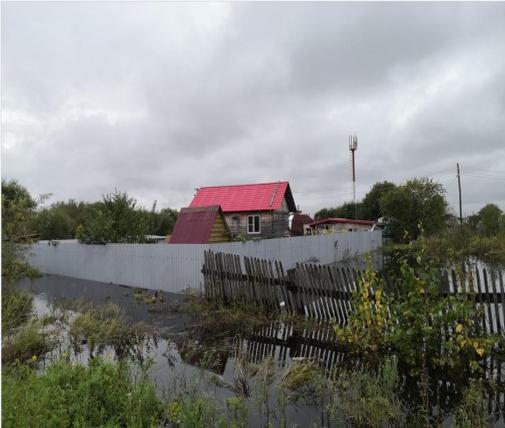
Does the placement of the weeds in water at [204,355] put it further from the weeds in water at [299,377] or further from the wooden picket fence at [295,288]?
the wooden picket fence at [295,288]

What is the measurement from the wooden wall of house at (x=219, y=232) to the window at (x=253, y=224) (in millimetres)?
11252

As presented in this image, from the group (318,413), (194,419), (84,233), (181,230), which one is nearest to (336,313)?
(318,413)

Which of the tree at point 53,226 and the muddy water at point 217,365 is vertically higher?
the tree at point 53,226

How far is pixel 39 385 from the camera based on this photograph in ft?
12.1

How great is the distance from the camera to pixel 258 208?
83.7 feet

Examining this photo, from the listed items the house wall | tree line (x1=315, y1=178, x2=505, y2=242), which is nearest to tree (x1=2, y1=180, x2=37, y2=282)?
the house wall

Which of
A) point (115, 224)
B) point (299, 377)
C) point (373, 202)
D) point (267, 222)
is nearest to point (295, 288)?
point (299, 377)

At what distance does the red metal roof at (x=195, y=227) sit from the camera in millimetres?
13302

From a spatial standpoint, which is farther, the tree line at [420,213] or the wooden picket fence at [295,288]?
the tree line at [420,213]

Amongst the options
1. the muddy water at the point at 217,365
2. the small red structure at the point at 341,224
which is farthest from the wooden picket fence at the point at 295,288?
the small red structure at the point at 341,224

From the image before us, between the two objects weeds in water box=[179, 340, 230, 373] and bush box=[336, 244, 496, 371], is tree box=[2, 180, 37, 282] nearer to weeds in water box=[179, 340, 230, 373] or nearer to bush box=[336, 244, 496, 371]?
weeds in water box=[179, 340, 230, 373]

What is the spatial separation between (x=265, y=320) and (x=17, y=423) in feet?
16.4

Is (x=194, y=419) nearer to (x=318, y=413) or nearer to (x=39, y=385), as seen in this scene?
(x=318, y=413)

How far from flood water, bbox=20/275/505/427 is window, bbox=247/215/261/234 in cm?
1657
